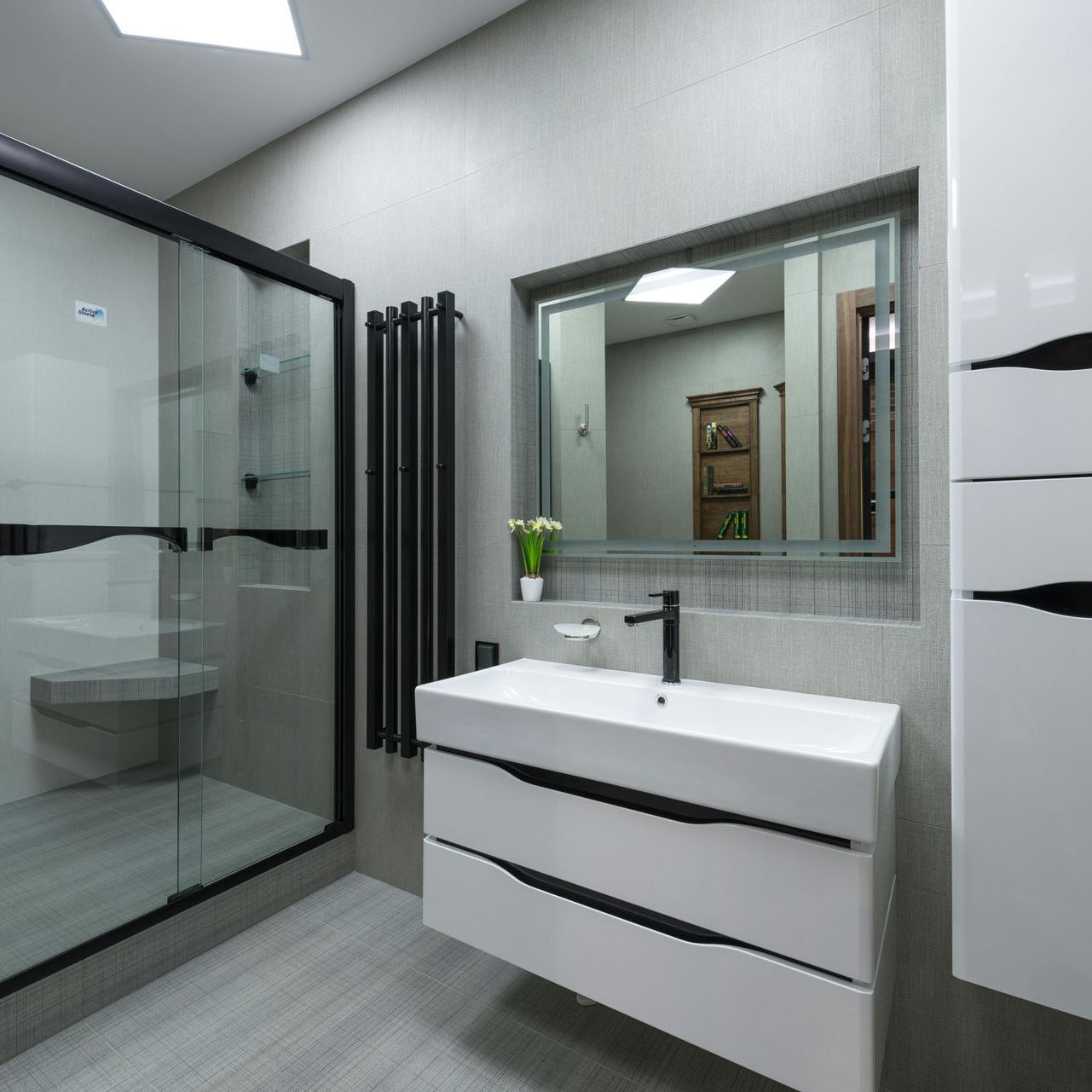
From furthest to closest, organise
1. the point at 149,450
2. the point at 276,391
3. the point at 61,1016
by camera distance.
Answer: the point at 276,391, the point at 149,450, the point at 61,1016

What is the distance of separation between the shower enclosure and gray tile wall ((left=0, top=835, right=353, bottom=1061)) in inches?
1.9

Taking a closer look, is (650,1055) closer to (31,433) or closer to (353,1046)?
(353,1046)

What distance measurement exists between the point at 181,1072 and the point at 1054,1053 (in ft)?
5.83

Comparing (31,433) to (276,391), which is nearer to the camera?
(31,433)

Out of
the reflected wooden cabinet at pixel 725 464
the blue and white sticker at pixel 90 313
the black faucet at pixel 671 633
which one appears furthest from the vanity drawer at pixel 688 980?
the blue and white sticker at pixel 90 313

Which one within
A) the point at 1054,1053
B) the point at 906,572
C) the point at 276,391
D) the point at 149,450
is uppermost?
the point at 276,391

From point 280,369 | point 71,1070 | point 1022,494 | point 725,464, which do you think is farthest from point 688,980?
point 280,369

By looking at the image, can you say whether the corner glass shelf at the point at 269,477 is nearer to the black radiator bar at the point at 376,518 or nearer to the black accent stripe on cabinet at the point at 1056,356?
the black radiator bar at the point at 376,518

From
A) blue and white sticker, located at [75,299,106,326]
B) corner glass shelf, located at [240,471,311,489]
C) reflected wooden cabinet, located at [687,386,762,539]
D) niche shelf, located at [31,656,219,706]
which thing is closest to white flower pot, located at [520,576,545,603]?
reflected wooden cabinet, located at [687,386,762,539]

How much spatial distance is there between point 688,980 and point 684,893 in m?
0.15

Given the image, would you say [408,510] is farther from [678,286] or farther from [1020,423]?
[1020,423]

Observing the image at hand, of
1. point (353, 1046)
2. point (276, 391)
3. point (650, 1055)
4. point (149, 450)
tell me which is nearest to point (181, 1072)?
point (353, 1046)

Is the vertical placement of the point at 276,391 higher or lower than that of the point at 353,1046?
higher

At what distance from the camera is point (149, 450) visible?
5.70 ft
